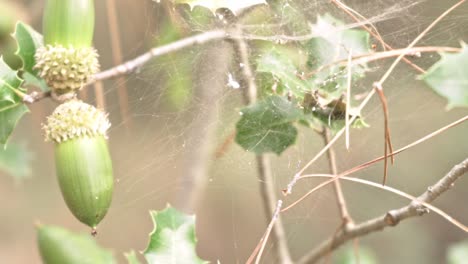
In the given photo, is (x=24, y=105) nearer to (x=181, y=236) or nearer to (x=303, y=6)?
(x=181, y=236)

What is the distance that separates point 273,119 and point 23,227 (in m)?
2.55

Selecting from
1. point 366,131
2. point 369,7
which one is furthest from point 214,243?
point 369,7

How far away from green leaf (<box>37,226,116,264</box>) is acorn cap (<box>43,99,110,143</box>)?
0.15 metres

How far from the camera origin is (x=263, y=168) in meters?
1.13

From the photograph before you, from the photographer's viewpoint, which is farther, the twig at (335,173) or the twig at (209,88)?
the twig at (209,88)

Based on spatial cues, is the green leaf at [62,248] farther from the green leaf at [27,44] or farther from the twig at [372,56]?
the twig at [372,56]

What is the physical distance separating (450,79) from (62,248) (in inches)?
22.6

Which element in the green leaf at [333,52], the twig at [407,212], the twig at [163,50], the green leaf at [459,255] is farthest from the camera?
the green leaf at [459,255]

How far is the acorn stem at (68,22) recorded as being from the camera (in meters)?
0.87

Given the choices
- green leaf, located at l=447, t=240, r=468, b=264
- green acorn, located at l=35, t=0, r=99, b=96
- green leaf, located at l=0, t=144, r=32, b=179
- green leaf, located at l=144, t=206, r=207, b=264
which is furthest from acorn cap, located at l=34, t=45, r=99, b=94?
green leaf, located at l=447, t=240, r=468, b=264

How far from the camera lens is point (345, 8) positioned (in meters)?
0.99

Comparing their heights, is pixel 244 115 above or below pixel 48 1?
below

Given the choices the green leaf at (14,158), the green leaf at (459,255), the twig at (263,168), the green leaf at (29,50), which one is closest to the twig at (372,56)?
the twig at (263,168)

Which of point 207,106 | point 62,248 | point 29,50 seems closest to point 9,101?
point 29,50
